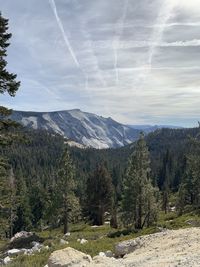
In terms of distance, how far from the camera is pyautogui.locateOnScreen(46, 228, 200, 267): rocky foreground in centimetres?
1554

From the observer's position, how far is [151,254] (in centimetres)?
1881

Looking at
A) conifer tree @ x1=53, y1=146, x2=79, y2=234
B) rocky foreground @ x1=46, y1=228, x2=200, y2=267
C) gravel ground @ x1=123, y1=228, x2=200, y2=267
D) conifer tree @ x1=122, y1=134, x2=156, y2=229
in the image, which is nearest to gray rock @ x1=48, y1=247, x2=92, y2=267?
rocky foreground @ x1=46, y1=228, x2=200, y2=267

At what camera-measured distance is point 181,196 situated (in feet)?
285

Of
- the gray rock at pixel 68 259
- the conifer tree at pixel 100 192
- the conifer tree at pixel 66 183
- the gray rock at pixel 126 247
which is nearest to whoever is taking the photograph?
the gray rock at pixel 68 259

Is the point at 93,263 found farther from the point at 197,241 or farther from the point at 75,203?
the point at 75,203

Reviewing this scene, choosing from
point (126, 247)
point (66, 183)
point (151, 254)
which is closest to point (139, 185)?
point (66, 183)

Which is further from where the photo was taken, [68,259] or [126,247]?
[126,247]

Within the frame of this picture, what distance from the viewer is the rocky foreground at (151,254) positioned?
15535 mm

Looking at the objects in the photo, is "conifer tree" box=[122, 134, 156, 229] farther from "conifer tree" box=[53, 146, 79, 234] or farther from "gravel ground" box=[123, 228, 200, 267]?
"gravel ground" box=[123, 228, 200, 267]

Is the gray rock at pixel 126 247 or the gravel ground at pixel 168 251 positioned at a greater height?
the gravel ground at pixel 168 251

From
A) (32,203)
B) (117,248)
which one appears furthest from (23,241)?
(32,203)

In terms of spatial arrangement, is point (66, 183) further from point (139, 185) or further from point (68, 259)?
point (68, 259)

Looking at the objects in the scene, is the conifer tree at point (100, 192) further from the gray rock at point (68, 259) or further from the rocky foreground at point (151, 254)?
the gray rock at point (68, 259)

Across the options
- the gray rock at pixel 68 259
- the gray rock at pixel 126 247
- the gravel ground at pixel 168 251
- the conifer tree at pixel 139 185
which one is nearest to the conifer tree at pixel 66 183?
the conifer tree at pixel 139 185
